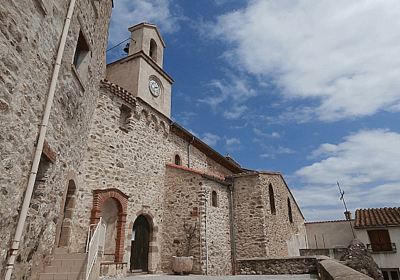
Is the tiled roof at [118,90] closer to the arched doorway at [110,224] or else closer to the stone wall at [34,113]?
the stone wall at [34,113]

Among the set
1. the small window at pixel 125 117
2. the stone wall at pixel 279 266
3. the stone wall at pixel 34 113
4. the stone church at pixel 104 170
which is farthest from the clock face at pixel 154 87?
the stone wall at pixel 279 266

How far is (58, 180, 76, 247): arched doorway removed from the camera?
7.35 meters

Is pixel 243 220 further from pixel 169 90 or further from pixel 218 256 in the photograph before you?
pixel 169 90

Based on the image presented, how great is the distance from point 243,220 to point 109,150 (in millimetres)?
7878

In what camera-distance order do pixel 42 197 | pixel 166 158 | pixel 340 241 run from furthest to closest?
pixel 340 241
pixel 166 158
pixel 42 197

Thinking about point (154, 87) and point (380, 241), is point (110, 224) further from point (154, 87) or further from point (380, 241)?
point (380, 241)

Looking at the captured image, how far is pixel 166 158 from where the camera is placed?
14047 mm

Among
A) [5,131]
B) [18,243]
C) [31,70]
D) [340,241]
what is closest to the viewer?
[5,131]

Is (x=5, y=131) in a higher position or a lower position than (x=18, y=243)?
higher

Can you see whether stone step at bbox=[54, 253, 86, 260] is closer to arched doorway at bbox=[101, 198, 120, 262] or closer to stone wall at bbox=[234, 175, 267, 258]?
arched doorway at bbox=[101, 198, 120, 262]

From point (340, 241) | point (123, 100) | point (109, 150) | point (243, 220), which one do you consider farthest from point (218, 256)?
point (340, 241)

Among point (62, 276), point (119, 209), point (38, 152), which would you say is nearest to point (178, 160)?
point (119, 209)

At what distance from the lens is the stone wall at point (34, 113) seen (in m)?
4.21

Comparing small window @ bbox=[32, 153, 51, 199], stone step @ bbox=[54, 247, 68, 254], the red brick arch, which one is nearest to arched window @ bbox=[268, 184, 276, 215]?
the red brick arch
